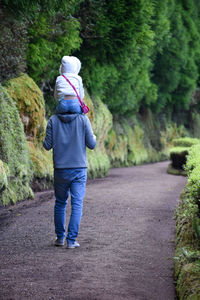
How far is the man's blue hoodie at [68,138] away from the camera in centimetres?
626

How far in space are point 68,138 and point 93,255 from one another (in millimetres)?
1555

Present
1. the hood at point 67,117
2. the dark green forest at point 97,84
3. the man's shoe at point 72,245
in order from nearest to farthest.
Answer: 1. the man's shoe at point 72,245
2. the hood at point 67,117
3. the dark green forest at point 97,84

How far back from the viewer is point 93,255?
566 centimetres

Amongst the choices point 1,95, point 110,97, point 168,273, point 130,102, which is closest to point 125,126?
point 130,102

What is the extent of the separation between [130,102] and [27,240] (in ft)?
64.9

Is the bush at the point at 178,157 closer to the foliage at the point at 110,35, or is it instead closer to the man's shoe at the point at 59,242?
the foliage at the point at 110,35

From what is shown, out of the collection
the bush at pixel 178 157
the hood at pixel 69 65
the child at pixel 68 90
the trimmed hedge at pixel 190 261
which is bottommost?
the bush at pixel 178 157

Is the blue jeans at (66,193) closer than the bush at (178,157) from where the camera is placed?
Yes

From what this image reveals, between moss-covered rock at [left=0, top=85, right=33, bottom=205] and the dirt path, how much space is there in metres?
0.46

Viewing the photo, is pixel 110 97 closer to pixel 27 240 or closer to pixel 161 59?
pixel 161 59

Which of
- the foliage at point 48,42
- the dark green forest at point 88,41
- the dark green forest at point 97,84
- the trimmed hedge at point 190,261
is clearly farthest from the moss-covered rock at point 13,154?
the trimmed hedge at point 190,261

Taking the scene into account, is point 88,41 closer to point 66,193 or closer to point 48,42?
point 48,42

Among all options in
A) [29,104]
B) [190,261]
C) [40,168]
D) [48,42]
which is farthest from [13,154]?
[190,261]

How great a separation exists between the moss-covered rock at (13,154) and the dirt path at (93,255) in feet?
1.50
